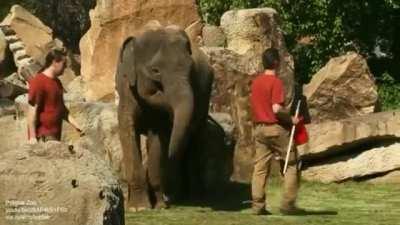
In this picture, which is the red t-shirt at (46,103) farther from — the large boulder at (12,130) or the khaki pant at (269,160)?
the large boulder at (12,130)

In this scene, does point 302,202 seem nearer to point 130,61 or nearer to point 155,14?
point 130,61

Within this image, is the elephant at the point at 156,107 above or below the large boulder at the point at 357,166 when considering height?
above

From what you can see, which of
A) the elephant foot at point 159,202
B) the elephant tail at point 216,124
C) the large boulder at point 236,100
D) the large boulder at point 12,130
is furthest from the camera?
the large boulder at point 236,100

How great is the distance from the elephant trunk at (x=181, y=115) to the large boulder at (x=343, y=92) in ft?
17.0

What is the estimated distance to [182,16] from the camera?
72.8 ft

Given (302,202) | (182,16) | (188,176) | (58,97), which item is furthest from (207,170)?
(182,16)

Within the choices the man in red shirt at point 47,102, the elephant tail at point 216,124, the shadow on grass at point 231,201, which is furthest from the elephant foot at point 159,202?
the man in red shirt at point 47,102

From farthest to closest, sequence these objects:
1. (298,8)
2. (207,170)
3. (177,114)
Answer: (298,8)
(207,170)
(177,114)

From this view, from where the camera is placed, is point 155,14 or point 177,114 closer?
point 177,114

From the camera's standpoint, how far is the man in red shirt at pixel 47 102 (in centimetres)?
1211

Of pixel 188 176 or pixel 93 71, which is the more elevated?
pixel 93 71

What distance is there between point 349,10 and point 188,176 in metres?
12.7

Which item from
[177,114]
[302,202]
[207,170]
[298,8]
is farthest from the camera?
[298,8]

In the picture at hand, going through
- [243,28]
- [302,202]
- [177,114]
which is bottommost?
[302,202]
